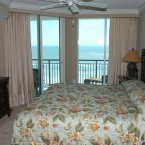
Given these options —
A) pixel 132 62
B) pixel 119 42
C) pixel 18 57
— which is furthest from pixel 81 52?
pixel 18 57

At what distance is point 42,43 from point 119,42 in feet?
6.64

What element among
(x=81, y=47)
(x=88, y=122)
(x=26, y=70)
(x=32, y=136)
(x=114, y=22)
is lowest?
(x=32, y=136)

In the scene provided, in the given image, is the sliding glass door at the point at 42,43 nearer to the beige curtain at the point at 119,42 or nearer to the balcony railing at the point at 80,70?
the balcony railing at the point at 80,70

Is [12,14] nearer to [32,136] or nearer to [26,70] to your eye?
[26,70]

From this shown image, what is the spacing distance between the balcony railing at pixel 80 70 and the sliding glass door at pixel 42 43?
0.19 meters

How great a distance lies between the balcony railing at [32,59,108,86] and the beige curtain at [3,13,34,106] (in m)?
1.24

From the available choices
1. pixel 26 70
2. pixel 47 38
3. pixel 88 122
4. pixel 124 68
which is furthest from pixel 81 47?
pixel 88 122

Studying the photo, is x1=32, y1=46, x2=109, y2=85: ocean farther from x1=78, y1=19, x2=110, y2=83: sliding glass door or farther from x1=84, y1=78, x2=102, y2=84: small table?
x1=84, y1=78, x2=102, y2=84: small table

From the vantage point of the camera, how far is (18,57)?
16.3ft

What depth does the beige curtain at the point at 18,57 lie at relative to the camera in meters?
4.80

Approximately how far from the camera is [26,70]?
511 centimetres

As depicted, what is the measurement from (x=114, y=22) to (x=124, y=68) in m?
1.22

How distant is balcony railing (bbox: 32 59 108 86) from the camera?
6463 mm

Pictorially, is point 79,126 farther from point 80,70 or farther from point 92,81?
point 80,70
